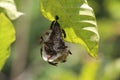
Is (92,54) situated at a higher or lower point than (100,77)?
higher

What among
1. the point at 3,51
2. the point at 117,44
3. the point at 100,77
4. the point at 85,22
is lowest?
the point at 117,44

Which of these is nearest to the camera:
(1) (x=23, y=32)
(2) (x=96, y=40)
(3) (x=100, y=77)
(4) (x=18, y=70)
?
(2) (x=96, y=40)

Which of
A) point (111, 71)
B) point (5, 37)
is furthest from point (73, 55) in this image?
point (5, 37)

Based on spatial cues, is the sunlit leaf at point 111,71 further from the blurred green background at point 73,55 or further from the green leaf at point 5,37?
the green leaf at point 5,37

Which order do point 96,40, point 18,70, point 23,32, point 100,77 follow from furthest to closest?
point 23,32, point 18,70, point 100,77, point 96,40

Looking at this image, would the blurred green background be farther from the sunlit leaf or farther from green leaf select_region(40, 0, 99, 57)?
green leaf select_region(40, 0, 99, 57)

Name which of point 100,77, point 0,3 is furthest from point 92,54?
point 100,77

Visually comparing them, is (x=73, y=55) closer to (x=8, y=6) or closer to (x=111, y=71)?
(x=111, y=71)

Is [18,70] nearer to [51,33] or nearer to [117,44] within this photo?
[117,44]
